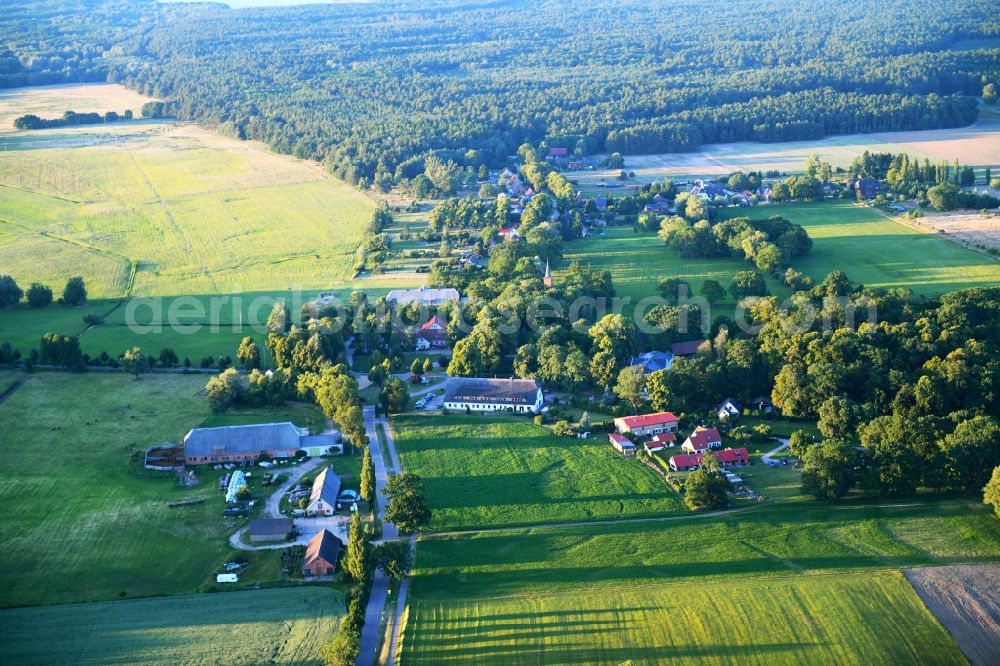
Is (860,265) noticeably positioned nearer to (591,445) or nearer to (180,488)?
(591,445)

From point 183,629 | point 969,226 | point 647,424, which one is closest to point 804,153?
point 969,226

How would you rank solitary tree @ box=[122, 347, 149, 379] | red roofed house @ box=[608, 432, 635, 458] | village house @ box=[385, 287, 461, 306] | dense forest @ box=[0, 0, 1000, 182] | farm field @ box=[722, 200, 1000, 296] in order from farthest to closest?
dense forest @ box=[0, 0, 1000, 182] < farm field @ box=[722, 200, 1000, 296] < village house @ box=[385, 287, 461, 306] < solitary tree @ box=[122, 347, 149, 379] < red roofed house @ box=[608, 432, 635, 458]

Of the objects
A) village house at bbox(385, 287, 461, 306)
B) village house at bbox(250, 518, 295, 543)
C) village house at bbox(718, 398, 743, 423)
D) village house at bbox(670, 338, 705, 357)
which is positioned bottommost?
village house at bbox(250, 518, 295, 543)

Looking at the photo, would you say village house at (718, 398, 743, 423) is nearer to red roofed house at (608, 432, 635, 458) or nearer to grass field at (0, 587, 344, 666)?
red roofed house at (608, 432, 635, 458)

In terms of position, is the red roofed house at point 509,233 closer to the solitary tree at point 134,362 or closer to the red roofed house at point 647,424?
the solitary tree at point 134,362

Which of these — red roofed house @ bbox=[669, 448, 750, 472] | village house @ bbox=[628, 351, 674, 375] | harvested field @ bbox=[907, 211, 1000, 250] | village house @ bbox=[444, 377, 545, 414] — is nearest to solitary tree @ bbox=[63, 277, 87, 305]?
village house @ bbox=[444, 377, 545, 414]

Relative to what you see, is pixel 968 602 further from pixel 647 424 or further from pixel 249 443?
pixel 249 443

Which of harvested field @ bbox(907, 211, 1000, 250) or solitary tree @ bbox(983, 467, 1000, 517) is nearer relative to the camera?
solitary tree @ bbox(983, 467, 1000, 517)
